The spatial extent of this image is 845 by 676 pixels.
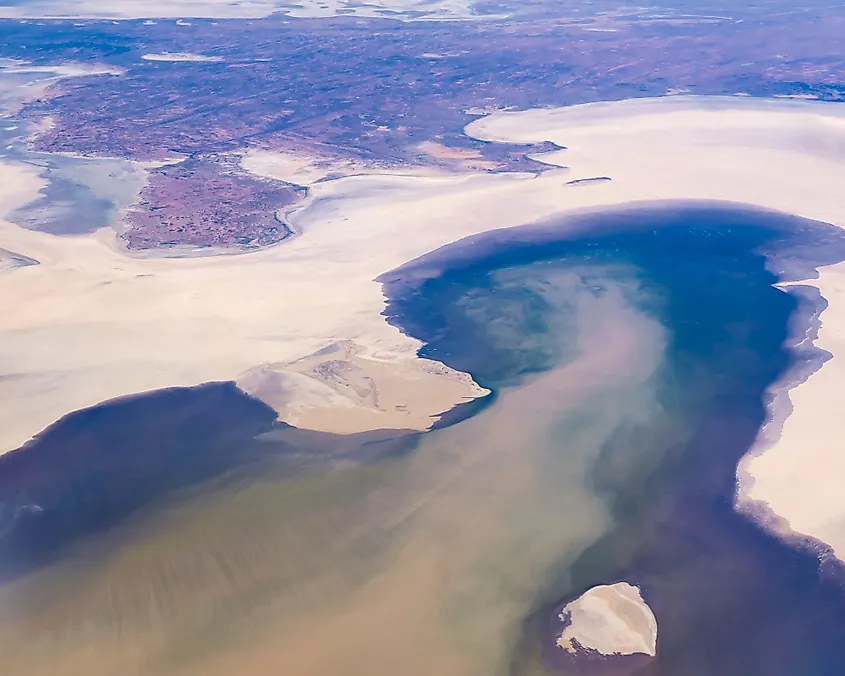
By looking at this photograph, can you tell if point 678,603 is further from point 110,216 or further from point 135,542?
point 110,216

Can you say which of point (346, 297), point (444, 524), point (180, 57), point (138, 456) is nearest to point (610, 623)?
point (444, 524)

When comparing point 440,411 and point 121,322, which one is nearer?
point 440,411

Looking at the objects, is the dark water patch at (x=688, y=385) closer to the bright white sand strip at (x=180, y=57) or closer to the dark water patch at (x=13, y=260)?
the dark water patch at (x=13, y=260)

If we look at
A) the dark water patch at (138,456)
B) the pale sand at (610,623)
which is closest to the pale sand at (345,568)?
the dark water patch at (138,456)

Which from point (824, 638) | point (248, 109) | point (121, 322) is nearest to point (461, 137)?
point (248, 109)

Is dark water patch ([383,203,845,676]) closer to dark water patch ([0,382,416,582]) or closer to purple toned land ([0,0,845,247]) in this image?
dark water patch ([0,382,416,582])

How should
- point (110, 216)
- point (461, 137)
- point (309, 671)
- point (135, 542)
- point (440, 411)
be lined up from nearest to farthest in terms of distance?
point (309, 671) → point (135, 542) → point (440, 411) → point (110, 216) → point (461, 137)

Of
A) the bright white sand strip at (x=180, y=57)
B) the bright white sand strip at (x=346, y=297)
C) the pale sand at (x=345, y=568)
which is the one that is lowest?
the pale sand at (x=345, y=568)
